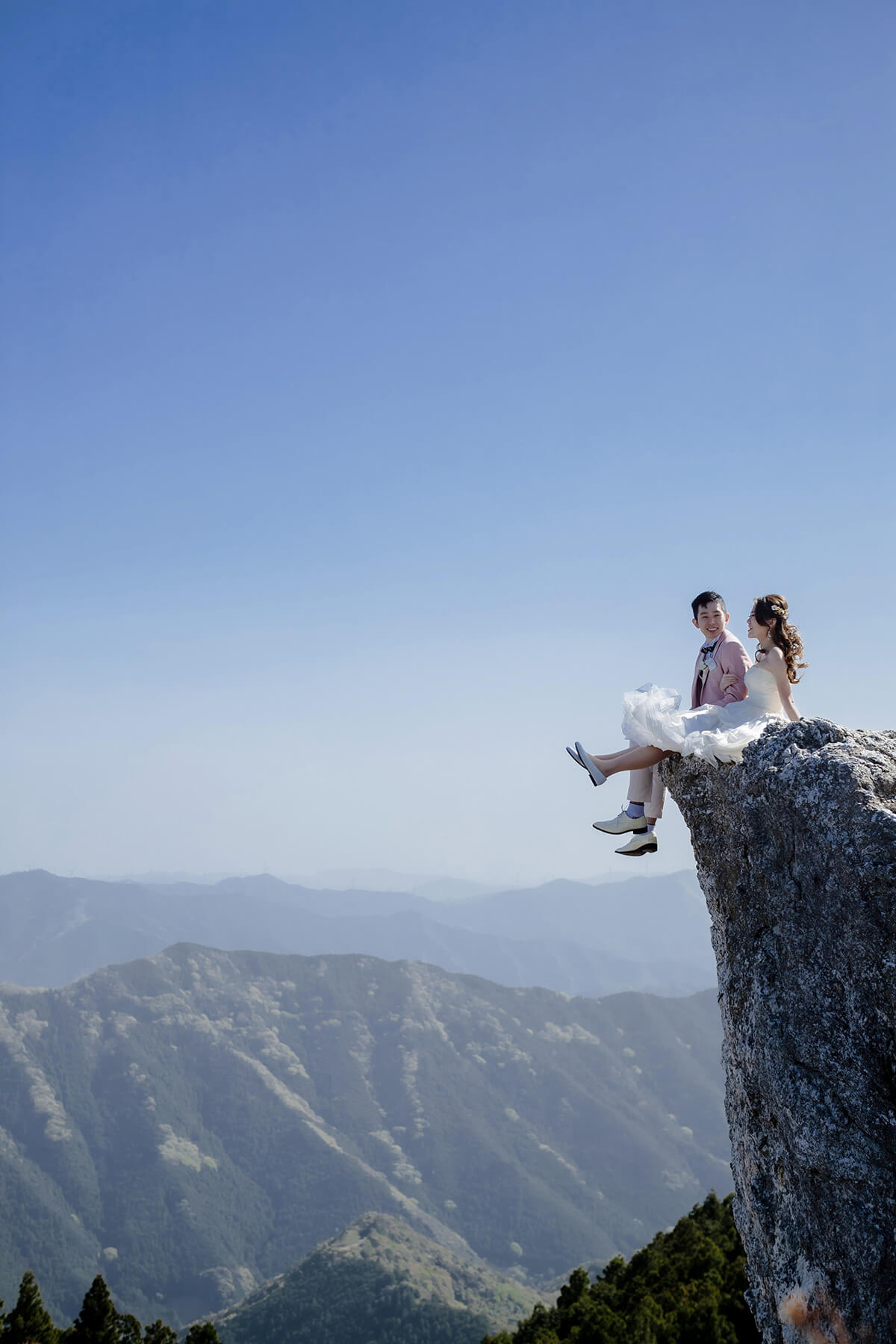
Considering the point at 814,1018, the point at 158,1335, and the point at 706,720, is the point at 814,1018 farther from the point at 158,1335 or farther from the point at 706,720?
the point at 158,1335

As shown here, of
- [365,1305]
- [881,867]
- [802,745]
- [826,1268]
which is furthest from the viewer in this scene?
[365,1305]

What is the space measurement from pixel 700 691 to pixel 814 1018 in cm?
420

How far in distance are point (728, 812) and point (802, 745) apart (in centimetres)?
122

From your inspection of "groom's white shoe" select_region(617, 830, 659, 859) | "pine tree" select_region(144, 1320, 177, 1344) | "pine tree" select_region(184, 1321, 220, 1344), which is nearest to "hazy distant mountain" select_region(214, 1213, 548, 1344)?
"pine tree" select_region(144, 1320, 177, 1344)

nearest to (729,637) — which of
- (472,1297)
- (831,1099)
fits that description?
(831,1099)

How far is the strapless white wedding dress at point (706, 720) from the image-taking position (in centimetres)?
1011

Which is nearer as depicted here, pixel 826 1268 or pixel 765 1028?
pixel 826 1268

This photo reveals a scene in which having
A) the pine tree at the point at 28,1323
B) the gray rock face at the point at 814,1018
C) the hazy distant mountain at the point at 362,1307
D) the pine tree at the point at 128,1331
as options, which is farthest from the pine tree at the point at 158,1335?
the hazy distant mountain at the point at 362,1307

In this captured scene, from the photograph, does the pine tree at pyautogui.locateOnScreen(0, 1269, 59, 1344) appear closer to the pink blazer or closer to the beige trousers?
the beige trousers

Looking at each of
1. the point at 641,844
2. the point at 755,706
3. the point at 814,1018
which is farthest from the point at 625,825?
the point at 814,1018

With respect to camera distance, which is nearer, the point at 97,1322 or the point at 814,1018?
the point at 814,1018

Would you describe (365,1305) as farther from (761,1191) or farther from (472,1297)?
(761,1191)

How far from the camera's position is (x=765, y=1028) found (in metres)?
9.40

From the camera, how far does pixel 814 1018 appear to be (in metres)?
8.73
